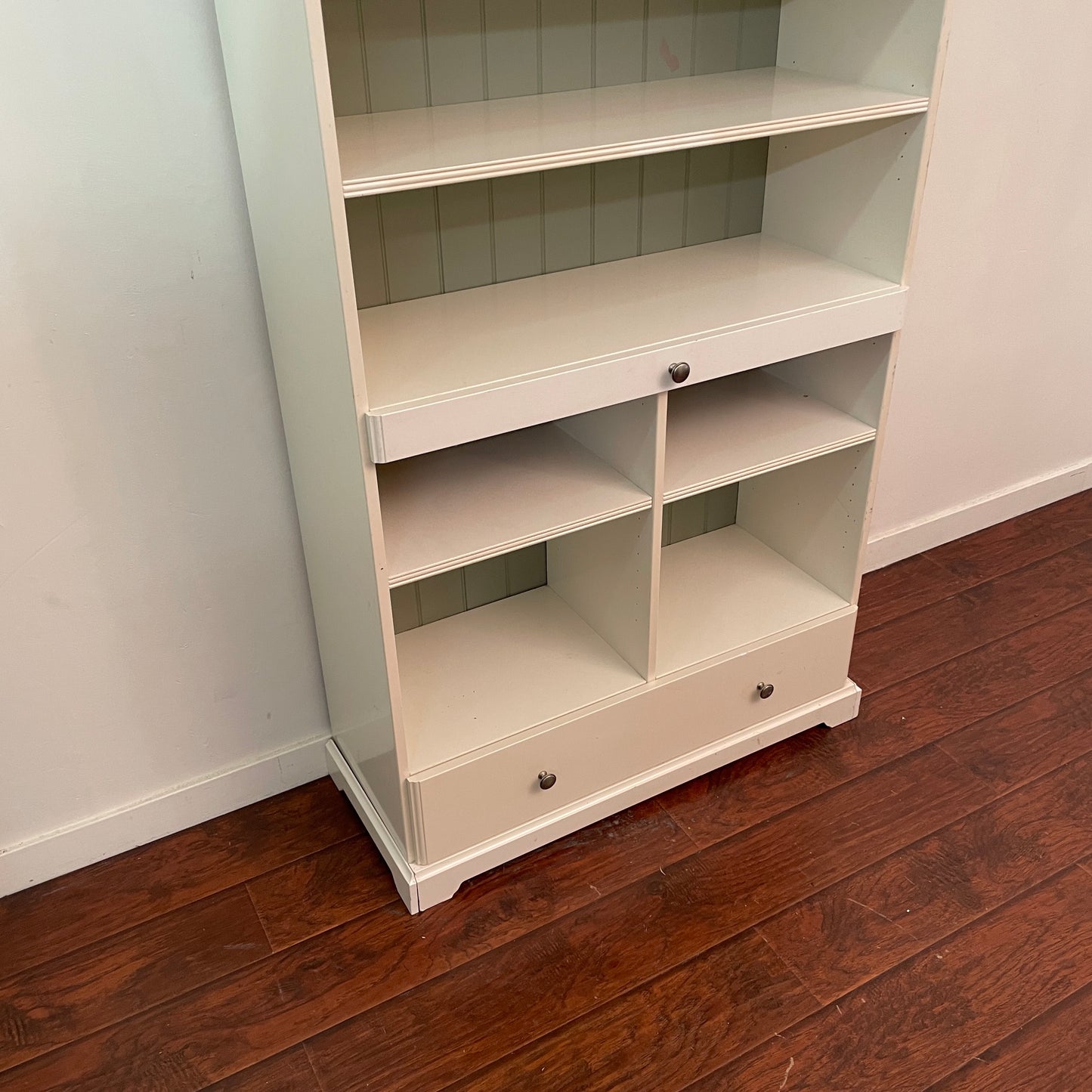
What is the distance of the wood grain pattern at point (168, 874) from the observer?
1.92 m

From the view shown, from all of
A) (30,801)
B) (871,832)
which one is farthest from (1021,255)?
(30,801)

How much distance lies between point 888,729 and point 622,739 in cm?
67

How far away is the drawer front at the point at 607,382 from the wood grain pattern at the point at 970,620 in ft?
3.00

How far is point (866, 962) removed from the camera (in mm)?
1842

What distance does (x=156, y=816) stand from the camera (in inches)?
81.9

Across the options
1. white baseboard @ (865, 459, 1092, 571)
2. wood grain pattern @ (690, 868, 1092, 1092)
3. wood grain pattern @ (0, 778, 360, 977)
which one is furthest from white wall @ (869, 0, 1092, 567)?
wood grain pattern @ (0, 778, 360, 977)

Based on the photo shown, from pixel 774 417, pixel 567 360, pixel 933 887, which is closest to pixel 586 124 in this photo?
pixel 567 360

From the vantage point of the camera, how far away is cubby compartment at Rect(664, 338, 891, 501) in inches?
76.7

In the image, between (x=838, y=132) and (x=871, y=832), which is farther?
(x=871, y=832)

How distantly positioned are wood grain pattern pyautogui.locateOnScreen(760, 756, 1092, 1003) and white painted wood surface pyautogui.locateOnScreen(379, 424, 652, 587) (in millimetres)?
803

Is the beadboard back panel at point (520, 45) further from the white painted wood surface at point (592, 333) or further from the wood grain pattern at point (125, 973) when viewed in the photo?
the wood grain pattern at point (125, 973)

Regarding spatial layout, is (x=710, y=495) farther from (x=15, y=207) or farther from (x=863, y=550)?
(x=15, y=207)

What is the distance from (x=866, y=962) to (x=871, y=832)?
305 millimetres

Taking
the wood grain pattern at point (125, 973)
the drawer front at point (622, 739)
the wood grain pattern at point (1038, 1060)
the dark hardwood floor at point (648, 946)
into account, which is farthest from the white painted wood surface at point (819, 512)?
the wood grain pattern at point (125, 973)
